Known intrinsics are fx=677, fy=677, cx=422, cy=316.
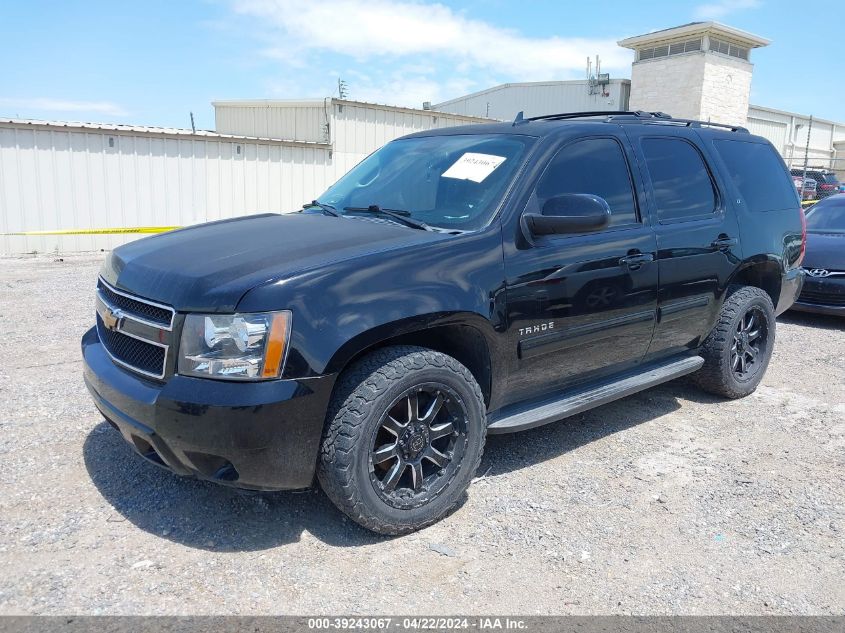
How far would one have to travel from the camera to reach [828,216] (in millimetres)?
9117

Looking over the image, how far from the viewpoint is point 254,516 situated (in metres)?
3.31

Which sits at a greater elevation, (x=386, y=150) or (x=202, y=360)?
(x=386, y=150)

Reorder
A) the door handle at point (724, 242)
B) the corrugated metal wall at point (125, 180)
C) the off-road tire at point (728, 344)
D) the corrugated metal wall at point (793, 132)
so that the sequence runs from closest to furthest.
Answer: the door handle at point (724, 242), the off-road tire at point (728, 344), the corrugated metal wall at point (125, 180), the corrugated metal wall at point (793, 132)

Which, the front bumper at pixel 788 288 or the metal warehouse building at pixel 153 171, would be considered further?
the metal warehouse building at pixel 153 171

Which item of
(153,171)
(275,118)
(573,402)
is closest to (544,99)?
(275,118)

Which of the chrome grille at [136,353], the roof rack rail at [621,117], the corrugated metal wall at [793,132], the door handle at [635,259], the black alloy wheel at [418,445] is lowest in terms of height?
the black alloy wheel at [418,445]

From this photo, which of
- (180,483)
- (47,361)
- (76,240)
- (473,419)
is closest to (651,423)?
(473,419)

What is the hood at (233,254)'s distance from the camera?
282 cm

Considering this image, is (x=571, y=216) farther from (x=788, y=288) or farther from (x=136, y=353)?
(x=788, y=288)

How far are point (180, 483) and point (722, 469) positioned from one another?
3.09 m

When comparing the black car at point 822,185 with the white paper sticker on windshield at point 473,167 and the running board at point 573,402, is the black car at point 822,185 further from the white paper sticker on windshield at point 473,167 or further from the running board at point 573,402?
the white paper sticker on windshield at point 473,167

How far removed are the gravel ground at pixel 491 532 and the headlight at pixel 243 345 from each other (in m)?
0.87

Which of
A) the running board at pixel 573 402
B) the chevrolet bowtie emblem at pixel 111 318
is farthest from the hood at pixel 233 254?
the running board at pixel 573 402

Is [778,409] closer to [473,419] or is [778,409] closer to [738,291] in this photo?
[738,291]
